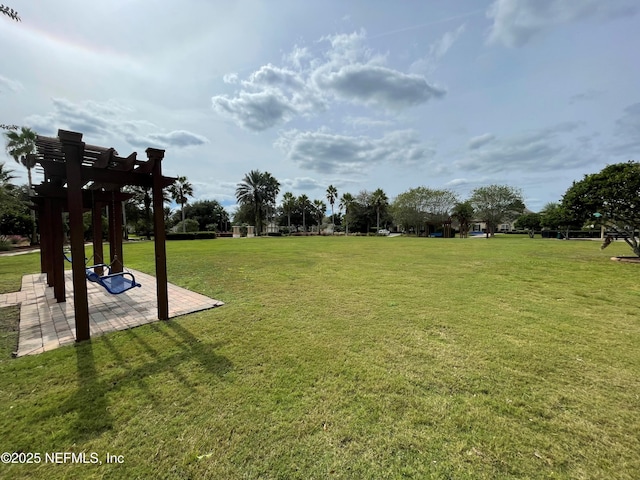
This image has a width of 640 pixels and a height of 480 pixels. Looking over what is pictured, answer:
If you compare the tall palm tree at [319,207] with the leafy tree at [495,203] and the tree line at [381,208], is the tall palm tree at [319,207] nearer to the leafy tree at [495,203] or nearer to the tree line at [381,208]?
the tree line at [381,208]

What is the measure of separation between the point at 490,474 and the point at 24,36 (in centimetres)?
948

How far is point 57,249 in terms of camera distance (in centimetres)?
565

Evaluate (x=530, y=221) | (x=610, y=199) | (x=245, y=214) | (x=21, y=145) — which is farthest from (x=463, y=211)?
(x=21, y=145)

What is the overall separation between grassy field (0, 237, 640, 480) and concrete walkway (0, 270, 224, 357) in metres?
0.43

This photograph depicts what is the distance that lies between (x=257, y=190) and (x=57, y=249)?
39.2 metres

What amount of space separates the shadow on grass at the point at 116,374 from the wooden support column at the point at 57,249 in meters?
2.73

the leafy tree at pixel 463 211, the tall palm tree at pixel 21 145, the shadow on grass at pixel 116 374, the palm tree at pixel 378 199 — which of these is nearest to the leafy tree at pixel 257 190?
the palm tree at pixel 378 199

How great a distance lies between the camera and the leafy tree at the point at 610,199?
9828 mm

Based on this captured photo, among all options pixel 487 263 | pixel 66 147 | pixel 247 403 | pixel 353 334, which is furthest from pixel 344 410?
pixel 487 263

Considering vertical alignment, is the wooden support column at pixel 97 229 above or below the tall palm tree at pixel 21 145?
below

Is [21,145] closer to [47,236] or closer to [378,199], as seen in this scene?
[47,236]

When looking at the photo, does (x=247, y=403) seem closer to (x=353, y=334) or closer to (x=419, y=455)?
(x=419, y=455)

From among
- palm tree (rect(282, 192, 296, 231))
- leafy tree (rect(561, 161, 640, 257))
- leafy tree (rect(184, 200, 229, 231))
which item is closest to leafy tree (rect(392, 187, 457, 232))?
palm tree (rect(282, 192, 296, 231))

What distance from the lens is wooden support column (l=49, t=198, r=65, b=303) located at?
5363 mm
